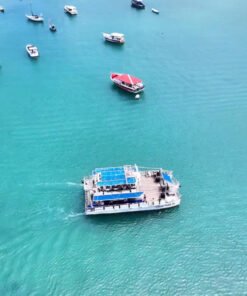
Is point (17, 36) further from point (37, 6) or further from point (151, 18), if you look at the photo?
point (151, 18)

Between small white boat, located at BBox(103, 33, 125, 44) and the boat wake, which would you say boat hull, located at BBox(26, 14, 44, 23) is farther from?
the boat wake

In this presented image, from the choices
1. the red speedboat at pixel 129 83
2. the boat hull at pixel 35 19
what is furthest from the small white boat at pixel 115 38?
the boat hull at pixel 35 19

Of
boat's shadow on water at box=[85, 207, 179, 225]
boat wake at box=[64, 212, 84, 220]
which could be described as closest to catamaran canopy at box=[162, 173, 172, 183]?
boat's shadow on water at box=[85, 207, 179, 225]

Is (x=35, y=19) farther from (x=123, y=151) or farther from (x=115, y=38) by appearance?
(x=123, y=151)

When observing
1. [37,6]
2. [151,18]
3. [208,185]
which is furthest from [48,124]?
[37,6]

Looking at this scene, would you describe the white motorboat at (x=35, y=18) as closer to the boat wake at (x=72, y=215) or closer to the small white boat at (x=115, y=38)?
the small white boat at (x=115, y=38)
